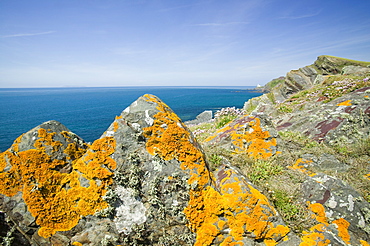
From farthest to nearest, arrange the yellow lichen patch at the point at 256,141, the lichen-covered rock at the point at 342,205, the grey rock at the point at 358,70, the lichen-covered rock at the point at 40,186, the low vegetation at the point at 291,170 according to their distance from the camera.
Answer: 1. the grey rock at the point at 358,70
2. the yellow lichen patch at the point at 256,141
3. the low vegetation at the point at 291,170
4. the lichen-covered rock at the point at 342,205
5. the lichen-covered rock at the point at 40,186

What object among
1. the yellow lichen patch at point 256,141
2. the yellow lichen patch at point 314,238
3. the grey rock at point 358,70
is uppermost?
the grey rock at point 358,70

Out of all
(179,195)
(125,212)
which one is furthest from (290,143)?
(125,212)

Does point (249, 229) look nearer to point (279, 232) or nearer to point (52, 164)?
point (279, 232)

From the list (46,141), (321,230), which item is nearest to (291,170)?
(321,230)

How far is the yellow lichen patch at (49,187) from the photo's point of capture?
12.4ft

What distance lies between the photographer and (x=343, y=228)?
15.0 ft

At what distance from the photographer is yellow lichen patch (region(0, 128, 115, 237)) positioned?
3.79 metres

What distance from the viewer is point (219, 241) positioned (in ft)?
14.0

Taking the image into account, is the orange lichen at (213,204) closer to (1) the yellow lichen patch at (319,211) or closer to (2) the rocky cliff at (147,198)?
(2) the rocky cliff at (147,198)

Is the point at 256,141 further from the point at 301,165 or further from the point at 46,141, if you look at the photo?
the point at 46,141

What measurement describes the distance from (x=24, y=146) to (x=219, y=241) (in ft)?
17.3

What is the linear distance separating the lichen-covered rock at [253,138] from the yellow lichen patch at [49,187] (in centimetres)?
→ 592

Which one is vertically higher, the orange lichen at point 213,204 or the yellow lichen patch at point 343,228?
the orange lichen at point 213,204

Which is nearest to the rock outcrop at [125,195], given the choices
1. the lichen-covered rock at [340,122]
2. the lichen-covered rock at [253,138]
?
the lichen-covered rock at [253,138]
